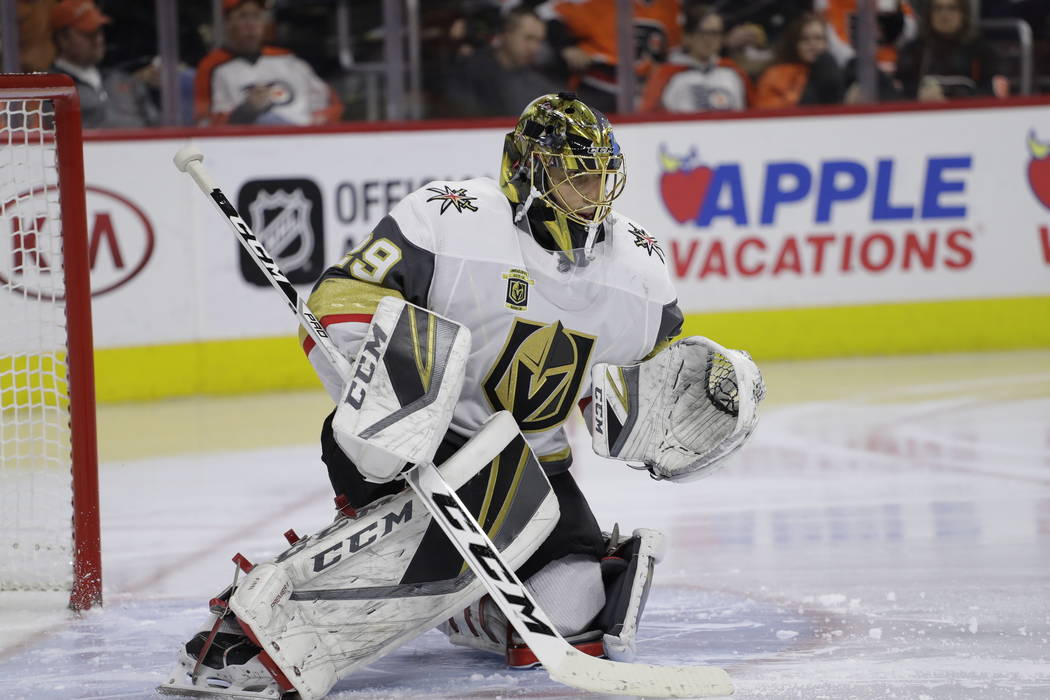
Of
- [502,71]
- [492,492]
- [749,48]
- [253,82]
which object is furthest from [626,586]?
[749,48]

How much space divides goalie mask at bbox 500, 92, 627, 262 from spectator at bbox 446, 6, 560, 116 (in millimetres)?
3374

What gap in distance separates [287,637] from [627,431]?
704 mm

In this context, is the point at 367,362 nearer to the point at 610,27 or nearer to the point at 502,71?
the point at 502,71

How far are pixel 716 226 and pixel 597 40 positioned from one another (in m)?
0.91

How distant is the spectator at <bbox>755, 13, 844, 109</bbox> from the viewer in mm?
6164

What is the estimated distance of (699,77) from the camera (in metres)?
6.11

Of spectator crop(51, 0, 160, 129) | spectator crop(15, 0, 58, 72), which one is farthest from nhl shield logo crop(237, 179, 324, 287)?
spectator crop(15, 0, 58, 72)

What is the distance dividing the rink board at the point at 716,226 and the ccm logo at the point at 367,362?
3.35 meters

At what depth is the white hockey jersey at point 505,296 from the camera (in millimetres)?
2404

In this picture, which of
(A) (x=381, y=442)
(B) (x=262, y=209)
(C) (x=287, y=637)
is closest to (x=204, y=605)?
(C) (x=287, y=637)

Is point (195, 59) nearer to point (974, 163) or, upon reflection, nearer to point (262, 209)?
point (262, 209)

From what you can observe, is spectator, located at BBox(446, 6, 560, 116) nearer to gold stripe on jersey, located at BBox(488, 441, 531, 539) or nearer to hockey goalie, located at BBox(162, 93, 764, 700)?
hockey goalie, located at BBox(162, 93, 764, 700)

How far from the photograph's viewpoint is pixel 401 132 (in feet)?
18.8

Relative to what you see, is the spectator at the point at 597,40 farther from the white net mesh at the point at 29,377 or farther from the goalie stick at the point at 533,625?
the goalie stick at the point at 533,625
